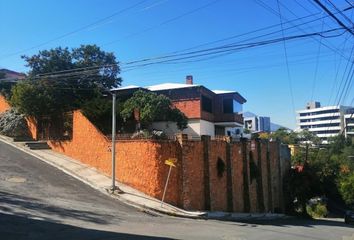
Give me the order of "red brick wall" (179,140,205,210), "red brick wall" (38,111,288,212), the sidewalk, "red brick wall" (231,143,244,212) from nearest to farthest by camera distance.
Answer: the sidewalk
"red brick wall" (38,111,288,212)
"red brick wall" (179,140,205,210)
"red brick wall" (231,143,244,212)

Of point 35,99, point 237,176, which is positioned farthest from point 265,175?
point 35,99

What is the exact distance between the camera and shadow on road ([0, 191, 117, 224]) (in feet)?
52.6

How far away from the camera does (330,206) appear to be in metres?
53.2

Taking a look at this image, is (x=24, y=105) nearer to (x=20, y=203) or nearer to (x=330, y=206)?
(x=20, y=203)

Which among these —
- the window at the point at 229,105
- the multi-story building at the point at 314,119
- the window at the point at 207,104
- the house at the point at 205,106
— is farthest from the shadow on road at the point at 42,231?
the multi-story building at the point at 314,119

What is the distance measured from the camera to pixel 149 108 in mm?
35688

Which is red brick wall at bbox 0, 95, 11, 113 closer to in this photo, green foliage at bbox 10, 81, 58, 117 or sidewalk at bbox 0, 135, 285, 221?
green foliage at bbox 10, 81, 58, 117

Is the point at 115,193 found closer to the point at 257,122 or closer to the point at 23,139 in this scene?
the point at 23,139

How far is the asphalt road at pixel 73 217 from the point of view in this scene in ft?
45.0

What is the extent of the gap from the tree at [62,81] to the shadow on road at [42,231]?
728 inches

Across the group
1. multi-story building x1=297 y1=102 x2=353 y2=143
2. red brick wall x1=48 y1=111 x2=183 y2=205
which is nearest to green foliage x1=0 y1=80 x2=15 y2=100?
red brick wall x1=48 y1=111 x2=183 y2=205

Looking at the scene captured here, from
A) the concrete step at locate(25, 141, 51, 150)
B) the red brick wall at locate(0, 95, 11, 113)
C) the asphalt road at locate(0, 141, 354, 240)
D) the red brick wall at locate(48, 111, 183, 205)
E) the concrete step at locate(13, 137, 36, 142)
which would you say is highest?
the red brick wall at locate(0, 95, 11, 113)

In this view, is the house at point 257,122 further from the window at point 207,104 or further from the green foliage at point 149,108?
the green foliage at point 149,108

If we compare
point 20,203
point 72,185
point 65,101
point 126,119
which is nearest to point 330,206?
point 126,119
